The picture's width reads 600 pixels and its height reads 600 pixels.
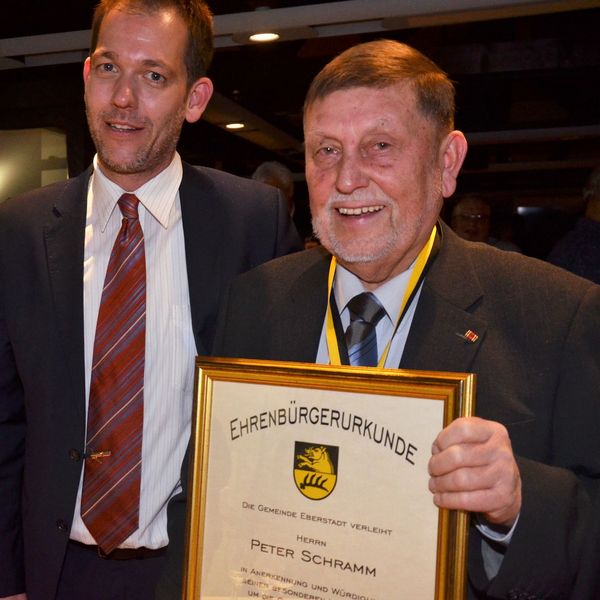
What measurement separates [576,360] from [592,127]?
7.30 m

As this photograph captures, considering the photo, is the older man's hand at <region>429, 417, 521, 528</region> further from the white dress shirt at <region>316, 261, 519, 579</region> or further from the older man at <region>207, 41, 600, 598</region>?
the white dress shirt at <region>316, 261, 519, 579</region>

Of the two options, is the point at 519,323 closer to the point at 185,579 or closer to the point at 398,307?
the point at 398,307

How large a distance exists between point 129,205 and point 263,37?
3.36 metres

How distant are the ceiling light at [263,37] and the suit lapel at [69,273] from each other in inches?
126

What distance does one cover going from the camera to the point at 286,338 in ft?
5.08

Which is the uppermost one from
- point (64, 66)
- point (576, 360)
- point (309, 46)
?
point (309, 46)

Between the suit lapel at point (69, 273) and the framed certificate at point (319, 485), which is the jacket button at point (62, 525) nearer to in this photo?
the suit lapel at point (69, 273)

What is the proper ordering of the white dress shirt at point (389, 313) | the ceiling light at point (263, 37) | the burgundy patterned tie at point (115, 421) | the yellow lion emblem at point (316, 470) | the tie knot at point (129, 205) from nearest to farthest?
the yellow lion emblem at point (316, 470) → the white dress shirt at point (389, 313) → the burgundy patterned tie at point (115, 421) → the tie knot at point (129, 205) → the ceiling light at point (263, 37)

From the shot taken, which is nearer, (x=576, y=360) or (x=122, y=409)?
(x=576, y=360)

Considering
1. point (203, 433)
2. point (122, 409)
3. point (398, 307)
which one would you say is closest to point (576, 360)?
point (398, 307)

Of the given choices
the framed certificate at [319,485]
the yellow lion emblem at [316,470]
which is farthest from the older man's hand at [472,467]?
the yellow lion emblem at [316,470]

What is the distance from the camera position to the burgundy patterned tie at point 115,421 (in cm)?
172

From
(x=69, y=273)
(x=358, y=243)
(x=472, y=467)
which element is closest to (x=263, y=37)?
(x=69, y=273)

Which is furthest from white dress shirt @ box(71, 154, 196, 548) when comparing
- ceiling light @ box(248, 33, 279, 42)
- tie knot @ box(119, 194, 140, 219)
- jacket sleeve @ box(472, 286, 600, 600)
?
ceiling light @ box(248, 33, 279, 42)
